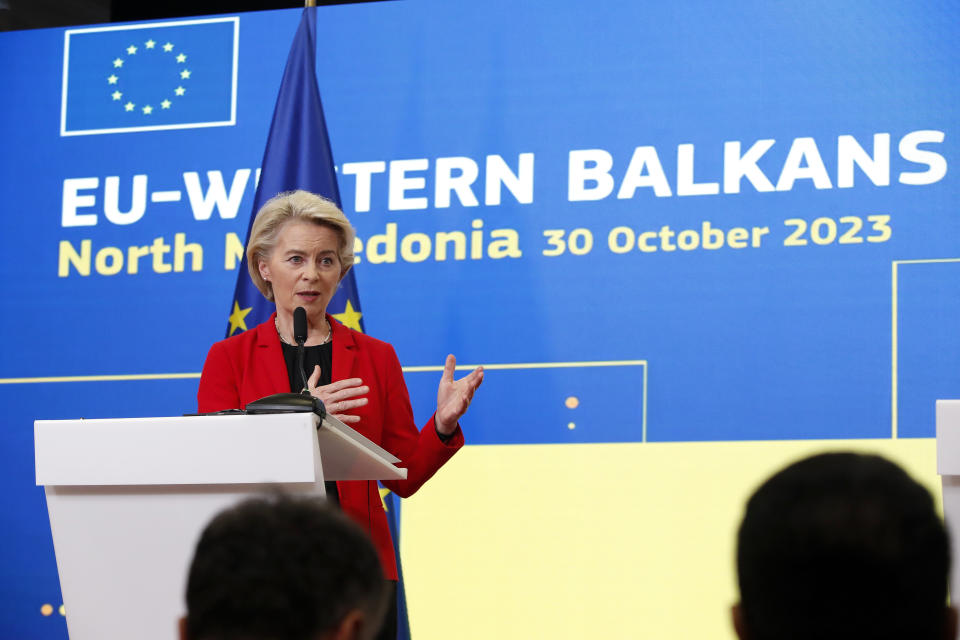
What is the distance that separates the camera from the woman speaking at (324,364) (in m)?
2.59

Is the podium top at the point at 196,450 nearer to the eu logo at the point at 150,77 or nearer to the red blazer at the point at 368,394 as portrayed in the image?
the red blazer at the point at 368,394

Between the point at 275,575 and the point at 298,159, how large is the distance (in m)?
3.41

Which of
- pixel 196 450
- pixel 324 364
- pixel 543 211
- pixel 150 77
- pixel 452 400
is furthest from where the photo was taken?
pixel 150 77

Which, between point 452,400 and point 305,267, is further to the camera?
point 305,267

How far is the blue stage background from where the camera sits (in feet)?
12.8

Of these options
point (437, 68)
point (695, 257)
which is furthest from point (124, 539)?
point (437, 68)

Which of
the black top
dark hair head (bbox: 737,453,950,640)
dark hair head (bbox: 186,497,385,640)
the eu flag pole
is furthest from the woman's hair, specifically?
dark hair head (bbox: 737,453,950,640)

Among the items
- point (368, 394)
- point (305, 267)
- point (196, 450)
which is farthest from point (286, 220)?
point (196, 450)

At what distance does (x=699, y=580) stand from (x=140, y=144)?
2561 mm

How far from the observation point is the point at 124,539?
205 cm

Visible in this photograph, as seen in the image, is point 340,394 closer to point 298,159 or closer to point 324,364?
point 324,364

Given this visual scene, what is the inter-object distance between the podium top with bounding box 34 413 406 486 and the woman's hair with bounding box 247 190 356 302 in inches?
31.7

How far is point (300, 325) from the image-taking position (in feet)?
8.05

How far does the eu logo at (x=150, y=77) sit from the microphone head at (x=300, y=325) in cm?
234
